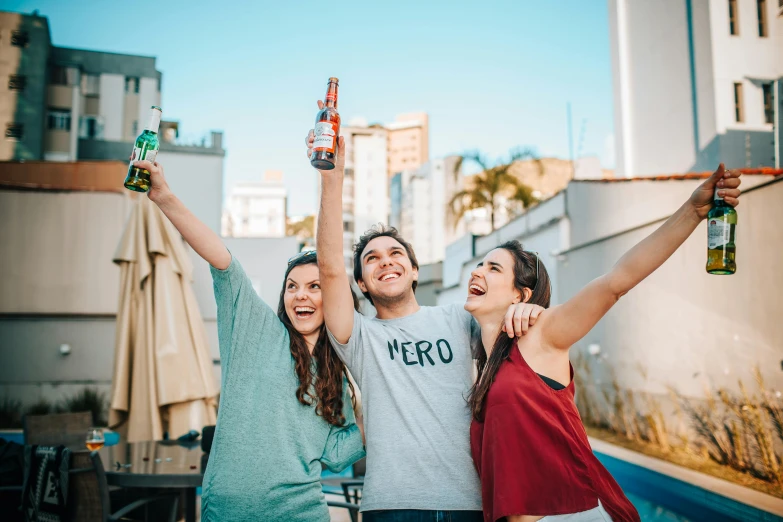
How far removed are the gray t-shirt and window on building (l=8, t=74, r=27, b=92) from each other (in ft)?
117

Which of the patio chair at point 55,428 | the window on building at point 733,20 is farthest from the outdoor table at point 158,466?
the window on building at point 733,20

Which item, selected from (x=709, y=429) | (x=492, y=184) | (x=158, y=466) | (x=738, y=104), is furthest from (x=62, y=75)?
(x=709, y=429)

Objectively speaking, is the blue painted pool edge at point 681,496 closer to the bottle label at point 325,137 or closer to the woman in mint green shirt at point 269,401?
the woman in mint green shirt at point 269,401

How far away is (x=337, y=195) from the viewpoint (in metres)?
2.25

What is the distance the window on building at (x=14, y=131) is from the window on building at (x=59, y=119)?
1497 mm

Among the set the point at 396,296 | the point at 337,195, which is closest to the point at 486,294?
the point at 396,296

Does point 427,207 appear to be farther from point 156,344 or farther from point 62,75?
point 156,344

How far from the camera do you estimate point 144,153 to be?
250 cm

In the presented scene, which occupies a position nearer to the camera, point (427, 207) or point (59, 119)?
point (59, 119)

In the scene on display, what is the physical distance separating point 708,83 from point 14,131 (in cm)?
3255

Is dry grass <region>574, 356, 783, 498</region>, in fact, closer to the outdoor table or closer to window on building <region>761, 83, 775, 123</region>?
the outdoor table

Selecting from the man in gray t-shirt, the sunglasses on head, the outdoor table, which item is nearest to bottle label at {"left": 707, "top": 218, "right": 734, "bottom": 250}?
the man in gray t-shirt

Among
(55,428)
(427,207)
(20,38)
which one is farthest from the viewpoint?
(427,207)

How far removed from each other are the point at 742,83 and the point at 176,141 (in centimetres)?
1785
